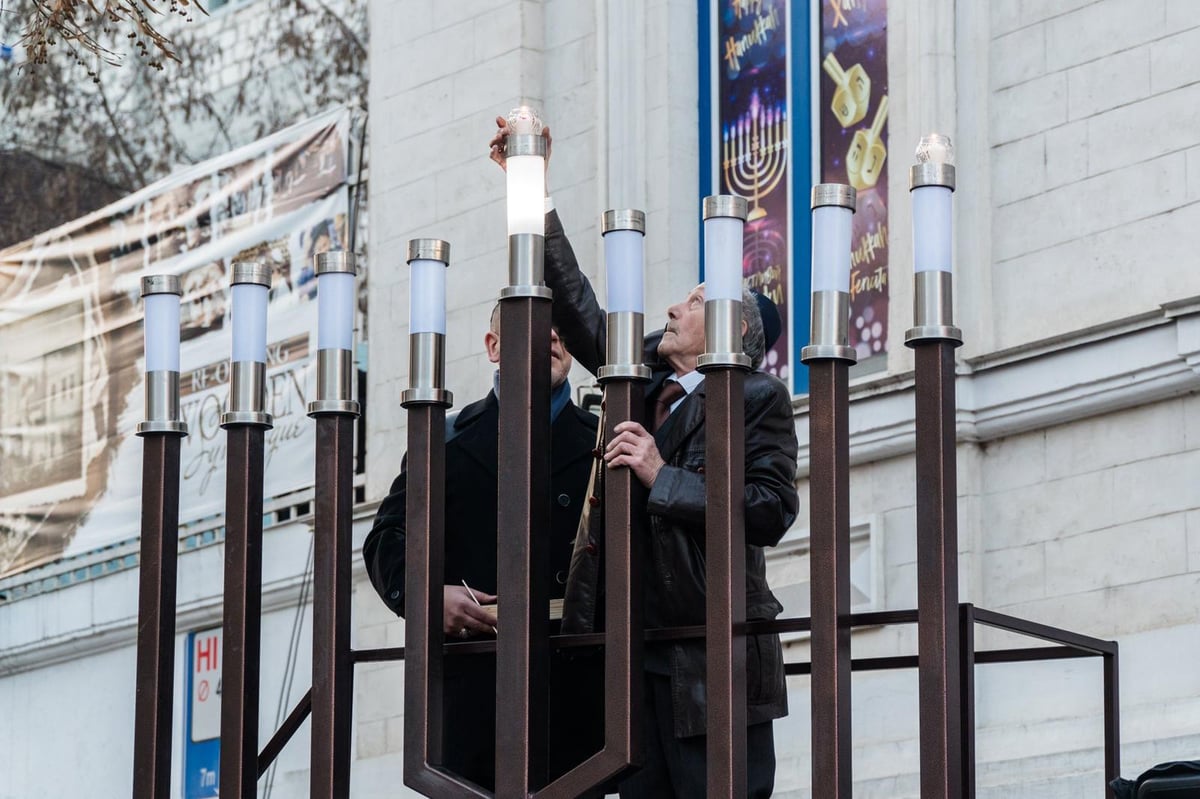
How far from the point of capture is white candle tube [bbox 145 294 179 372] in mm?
5227

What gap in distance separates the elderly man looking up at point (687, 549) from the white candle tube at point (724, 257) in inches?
12.8

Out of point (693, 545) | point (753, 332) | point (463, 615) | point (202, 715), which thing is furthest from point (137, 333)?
point (693, 545)

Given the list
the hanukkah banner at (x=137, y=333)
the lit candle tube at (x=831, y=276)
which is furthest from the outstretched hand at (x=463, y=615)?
the hanukkah banner at (x=137, y=333)

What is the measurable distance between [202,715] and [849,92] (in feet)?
13.7

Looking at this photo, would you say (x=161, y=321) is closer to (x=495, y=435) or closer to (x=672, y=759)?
(x=495, y=435)

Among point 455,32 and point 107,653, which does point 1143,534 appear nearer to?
point 455,32

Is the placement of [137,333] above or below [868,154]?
below

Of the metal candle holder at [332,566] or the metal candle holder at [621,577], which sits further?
the metal candle holder at [332,566]

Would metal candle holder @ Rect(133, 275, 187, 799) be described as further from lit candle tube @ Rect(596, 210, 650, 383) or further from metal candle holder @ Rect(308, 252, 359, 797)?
lit candle tube @ Rect(596, 210, 650, 383)

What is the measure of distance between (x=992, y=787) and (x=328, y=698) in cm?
291

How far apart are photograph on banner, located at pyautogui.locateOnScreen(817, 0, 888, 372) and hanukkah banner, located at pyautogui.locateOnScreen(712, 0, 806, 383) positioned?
0.70ft

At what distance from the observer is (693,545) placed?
15.8ft

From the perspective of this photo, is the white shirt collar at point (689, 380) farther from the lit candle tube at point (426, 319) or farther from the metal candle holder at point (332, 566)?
the metal candle holder at point (332, 566)

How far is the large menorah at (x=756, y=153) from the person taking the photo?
9023 mm
